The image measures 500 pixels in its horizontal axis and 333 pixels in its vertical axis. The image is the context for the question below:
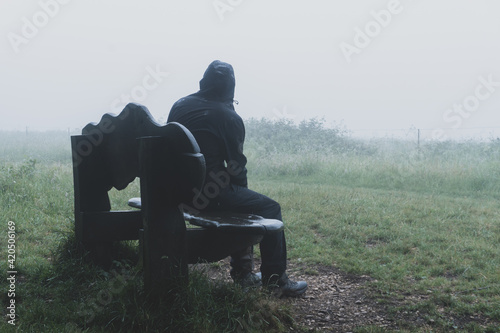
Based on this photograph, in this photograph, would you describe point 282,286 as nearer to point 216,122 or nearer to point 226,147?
point 226,147

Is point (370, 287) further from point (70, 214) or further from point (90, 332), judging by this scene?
point (70, 214)

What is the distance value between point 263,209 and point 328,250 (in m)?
2.15

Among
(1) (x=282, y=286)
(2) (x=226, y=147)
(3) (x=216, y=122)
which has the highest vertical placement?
(3) (x=216, y=122)

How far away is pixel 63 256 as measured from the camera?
4387 mm

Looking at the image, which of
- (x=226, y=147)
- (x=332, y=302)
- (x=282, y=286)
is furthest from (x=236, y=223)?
(x=332, y=302)

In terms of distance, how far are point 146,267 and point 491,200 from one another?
830 cm

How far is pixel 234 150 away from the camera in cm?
429

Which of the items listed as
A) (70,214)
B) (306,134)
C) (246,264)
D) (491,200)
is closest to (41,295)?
(246,264)

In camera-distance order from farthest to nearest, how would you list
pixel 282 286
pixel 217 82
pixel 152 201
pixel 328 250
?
pixel 328 250
pixel 282 286
pixel 217 82
pixel 152 201

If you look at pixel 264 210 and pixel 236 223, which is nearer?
pixel 236 223

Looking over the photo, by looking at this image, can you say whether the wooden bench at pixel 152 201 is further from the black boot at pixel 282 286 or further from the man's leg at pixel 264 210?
the black boot at pixel 282 286

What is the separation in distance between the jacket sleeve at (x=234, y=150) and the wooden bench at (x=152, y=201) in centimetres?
36

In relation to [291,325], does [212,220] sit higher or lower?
higher

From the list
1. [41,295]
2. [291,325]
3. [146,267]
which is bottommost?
[291,325]
